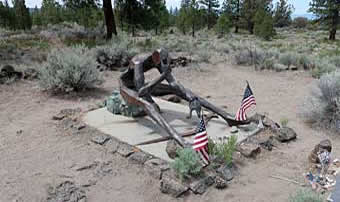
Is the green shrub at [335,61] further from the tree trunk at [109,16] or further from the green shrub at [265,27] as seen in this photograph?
the green shrub at [265,27]

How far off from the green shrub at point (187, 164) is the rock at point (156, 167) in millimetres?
238

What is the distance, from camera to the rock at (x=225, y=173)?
10.7 ft

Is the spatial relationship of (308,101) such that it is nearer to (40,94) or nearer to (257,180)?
(257,180)

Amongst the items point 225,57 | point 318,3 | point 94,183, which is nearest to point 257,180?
point 94,183

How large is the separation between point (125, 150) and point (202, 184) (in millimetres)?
1227

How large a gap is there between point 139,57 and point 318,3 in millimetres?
23517

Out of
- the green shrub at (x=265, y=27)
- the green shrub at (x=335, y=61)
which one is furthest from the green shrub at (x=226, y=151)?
the green shrub at (x=265, y=27)

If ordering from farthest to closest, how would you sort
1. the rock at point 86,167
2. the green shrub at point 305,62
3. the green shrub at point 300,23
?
the green shrub at point 300,23, the green shrub at point 305,62, the rock at point 86,167

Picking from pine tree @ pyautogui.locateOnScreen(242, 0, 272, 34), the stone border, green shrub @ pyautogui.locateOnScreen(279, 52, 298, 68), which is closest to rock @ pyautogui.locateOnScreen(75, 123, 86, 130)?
the stone border

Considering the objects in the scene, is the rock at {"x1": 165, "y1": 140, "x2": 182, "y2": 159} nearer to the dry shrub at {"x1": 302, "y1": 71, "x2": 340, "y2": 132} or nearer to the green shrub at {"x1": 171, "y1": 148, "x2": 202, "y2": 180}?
the green shrub at {"x1": 171, "y1": 148, "x2": 202, "y2": 180}

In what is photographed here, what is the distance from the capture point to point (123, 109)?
16.0ft

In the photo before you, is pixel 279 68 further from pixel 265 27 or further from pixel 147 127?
pixel 265 27

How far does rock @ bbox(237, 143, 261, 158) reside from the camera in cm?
377

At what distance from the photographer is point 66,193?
3.02 meters
